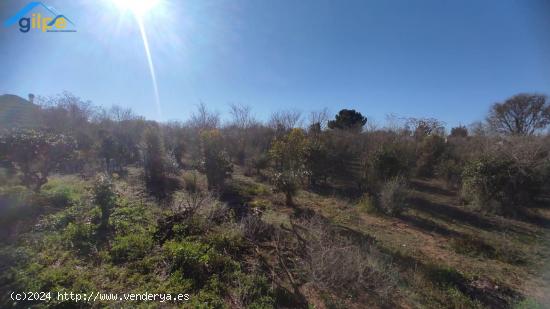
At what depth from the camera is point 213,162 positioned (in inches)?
372

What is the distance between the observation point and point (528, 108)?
2233 centimetres

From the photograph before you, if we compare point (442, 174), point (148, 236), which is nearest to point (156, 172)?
point (148, 236)

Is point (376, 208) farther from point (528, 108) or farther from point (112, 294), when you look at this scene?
point (528, 108)

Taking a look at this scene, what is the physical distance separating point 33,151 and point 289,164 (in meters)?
7.86

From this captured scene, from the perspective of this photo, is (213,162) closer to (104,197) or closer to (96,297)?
(104,197)

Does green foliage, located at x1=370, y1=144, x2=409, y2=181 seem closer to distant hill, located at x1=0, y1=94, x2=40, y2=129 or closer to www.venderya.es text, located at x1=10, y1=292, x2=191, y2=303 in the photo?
www.venderya.es text, located at x1=10, y1=292, x2=191, y2=303

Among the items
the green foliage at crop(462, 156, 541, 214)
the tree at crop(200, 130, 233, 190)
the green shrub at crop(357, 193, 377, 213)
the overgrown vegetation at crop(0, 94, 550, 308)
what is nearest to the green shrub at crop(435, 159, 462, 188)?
the overgrown vegetation at crop(0, 94, 550, 308)

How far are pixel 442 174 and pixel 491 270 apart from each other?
7.88m

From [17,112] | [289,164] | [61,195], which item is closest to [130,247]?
[61,195]

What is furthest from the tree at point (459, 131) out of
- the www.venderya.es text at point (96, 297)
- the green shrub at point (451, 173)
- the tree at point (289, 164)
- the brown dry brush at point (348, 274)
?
the www.venderya.es text at point (96, 297)

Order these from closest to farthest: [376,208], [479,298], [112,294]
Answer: [112,294] → [479,298] → [376,208]

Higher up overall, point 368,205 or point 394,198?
point 394,198

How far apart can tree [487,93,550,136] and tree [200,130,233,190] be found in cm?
2516

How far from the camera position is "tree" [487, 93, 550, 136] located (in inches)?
849
